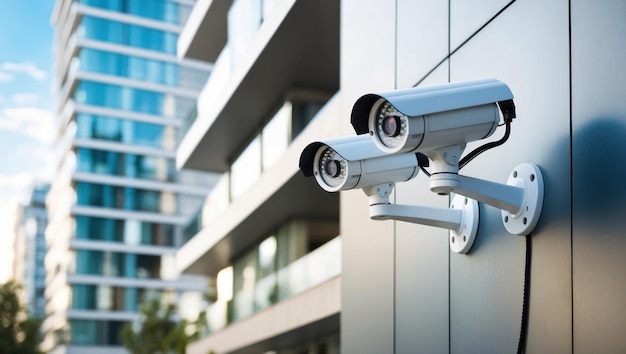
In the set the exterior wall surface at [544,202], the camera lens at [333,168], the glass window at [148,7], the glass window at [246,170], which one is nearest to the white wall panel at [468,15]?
the exterior wall surface at [544,202]

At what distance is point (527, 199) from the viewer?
5.67 metres

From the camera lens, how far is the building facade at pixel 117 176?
2544 inches

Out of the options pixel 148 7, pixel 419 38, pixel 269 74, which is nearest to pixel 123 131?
pixel 148 7

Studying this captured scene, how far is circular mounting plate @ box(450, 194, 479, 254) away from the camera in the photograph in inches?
255

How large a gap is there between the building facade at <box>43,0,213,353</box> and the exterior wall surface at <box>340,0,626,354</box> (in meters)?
56.4

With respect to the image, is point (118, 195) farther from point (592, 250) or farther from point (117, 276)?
point (592, 250)

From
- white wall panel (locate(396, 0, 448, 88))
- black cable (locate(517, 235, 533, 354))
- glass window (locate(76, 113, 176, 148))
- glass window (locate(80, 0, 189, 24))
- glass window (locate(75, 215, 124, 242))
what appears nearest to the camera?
black cable (locate(517, 235, 533, 354))

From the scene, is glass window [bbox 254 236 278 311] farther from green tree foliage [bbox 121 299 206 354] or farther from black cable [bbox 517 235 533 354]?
green tree foliage [bbox 121 299 206 354]

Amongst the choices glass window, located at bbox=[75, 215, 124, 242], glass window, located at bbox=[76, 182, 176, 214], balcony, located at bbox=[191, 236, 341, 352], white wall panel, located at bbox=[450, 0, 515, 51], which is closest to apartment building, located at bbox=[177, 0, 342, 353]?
balcony, located at bbox=[191, 236, 341, 352]

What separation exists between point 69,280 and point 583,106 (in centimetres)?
6119

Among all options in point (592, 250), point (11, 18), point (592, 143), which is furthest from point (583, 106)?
point (11, 18)

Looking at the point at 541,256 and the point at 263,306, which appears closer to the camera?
the point at 541,256

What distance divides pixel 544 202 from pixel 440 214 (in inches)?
38.5

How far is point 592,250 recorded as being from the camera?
16.6 feet
